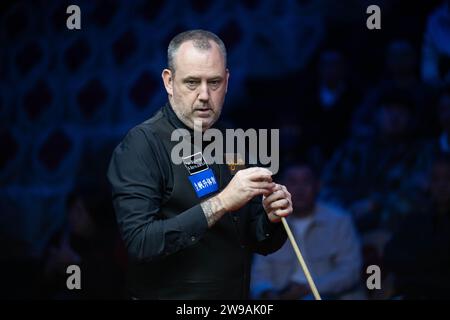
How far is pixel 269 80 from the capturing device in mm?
4375

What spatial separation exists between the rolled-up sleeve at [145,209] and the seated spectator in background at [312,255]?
2.10m

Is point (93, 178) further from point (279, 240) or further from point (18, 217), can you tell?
point (279, 240)

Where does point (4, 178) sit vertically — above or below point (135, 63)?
below

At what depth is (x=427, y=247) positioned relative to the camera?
13.3ft

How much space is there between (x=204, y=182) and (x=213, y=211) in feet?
0.53

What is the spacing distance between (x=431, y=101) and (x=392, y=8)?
0.60 meters

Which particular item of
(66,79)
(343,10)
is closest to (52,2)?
(66,79)

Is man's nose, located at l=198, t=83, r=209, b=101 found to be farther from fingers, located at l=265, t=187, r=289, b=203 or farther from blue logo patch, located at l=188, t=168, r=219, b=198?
fingers, located at l=265, t=187, r=289, b=203

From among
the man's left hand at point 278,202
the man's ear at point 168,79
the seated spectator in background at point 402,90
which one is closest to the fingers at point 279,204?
the man's left hand at point 278,202

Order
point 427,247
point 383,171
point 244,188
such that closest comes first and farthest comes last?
point 244,188 < point 427,247 < point 383,171

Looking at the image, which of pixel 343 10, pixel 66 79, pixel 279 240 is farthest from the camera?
pixel 66 79

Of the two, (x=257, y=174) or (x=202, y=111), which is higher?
(x=202, y=111)

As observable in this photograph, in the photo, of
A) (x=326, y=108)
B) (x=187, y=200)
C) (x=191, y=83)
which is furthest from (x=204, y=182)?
(x=326, y=108)

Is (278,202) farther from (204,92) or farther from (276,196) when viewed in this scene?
(204,92)
